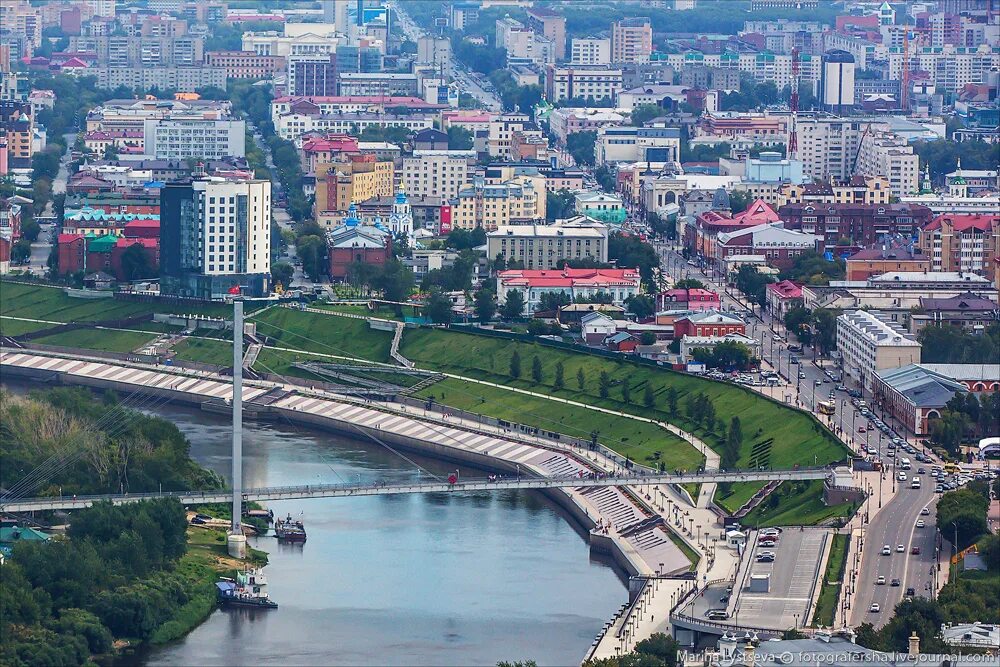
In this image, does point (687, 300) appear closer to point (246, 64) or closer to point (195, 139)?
point (195, 139)

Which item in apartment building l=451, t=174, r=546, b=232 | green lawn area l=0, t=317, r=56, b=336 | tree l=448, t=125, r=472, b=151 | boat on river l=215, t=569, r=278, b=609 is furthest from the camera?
tree l=448, t=125, r=472, b=151

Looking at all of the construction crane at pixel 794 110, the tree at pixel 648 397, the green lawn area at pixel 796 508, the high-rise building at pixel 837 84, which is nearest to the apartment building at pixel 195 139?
the construction crane at pixel 794 110

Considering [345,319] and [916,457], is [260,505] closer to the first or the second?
[916,457]

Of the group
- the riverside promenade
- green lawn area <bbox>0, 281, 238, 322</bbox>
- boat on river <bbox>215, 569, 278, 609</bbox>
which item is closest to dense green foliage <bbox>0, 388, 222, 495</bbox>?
boat on river <bbox>215, 569, 278, 609</bbox>

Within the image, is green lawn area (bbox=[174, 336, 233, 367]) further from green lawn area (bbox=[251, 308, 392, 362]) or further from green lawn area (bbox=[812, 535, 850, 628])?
green lawn area (bbox=[812, 535, 850, 628])

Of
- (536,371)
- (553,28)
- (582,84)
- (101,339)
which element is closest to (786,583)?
(536,371)

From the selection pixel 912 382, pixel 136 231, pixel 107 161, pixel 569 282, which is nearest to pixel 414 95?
pixel 107 161

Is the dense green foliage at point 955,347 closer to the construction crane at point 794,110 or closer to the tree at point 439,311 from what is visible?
the tree at point 439,311
